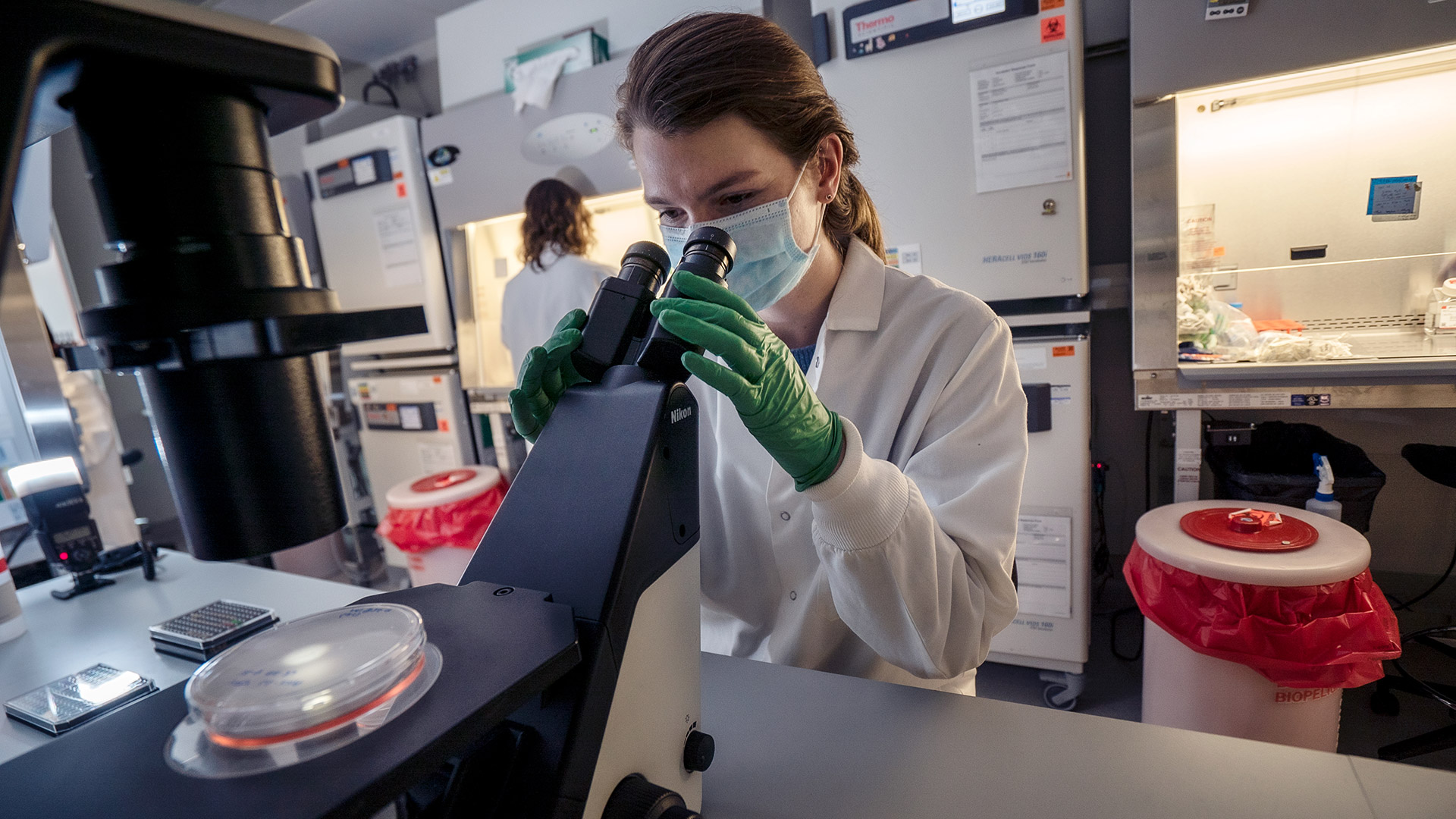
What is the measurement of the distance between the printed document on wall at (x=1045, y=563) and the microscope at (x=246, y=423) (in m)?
1.89

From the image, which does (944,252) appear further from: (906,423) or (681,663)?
(681,663)

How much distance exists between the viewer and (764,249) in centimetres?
109

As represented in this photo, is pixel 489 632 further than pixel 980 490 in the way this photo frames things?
No

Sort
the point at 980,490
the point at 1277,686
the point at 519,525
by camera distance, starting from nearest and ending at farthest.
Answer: the point at 519,525
the point at 980,490
the point at 1277,686

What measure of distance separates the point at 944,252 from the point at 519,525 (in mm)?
1857

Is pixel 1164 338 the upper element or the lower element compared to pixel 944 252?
lower

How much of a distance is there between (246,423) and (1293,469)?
8.81 ft

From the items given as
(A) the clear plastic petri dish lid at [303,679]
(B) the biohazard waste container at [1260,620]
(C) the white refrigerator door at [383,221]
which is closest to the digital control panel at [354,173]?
(C) the white refrigerator door at [383,221]

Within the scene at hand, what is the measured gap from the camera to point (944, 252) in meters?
2.10

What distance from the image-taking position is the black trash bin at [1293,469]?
1.86 meters

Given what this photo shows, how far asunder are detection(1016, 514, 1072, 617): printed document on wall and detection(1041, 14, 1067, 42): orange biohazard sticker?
4.58ft

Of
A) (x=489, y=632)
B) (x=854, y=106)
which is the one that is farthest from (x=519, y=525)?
(x=854, y=106)

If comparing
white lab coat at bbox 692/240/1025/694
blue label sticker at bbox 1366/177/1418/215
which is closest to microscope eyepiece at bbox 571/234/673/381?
white lab coat at bbox 692/240/1025/694

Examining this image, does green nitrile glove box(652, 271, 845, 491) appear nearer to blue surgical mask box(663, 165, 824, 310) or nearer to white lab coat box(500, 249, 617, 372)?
blue surgical mask box(663, 165, 824, 310)
